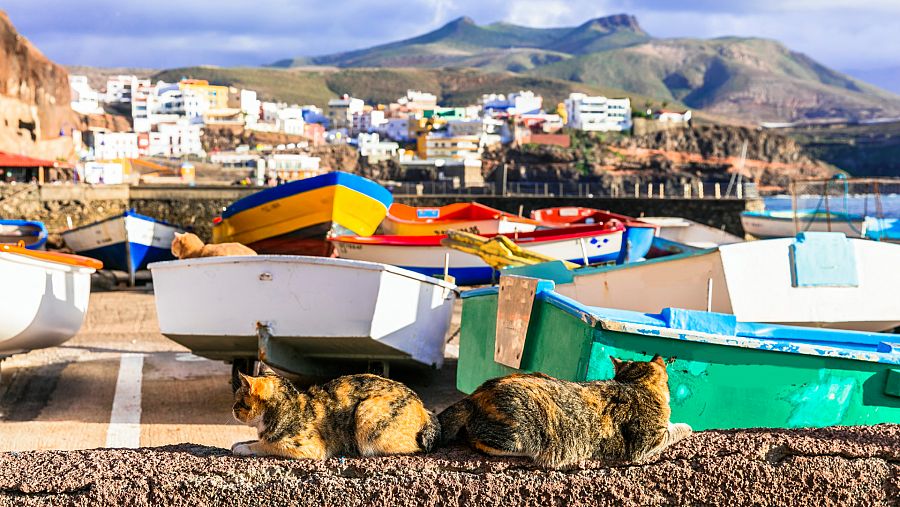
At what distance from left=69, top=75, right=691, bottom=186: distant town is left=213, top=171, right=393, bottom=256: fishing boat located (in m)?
75.6

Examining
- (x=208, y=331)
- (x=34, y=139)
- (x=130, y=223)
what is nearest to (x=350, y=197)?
(x=130, y=223)

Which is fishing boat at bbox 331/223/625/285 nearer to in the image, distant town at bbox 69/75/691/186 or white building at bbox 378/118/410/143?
distant town at bbox 69/75/691/186

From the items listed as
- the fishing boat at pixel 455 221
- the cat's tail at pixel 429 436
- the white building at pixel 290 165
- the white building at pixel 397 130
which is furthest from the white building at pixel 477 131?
the cat's tail at pixel 429 436

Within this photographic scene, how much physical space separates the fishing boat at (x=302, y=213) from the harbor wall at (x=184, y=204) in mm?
13056

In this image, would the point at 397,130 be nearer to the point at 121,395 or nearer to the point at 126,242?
the point at 126,242

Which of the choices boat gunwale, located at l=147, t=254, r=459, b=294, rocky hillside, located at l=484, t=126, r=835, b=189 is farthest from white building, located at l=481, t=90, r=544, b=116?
boat gunwale, located at l=147, t=254, r=459, b=294

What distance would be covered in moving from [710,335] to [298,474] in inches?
96.2

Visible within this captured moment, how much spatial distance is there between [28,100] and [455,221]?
39893mm

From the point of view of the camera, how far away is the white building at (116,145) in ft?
415

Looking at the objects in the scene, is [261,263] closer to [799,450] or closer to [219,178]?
[799,450]

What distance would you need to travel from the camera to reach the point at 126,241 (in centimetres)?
2019

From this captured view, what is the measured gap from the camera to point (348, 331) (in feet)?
27.3

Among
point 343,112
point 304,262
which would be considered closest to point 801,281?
point 304,262

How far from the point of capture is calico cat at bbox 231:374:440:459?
12.3 ft
